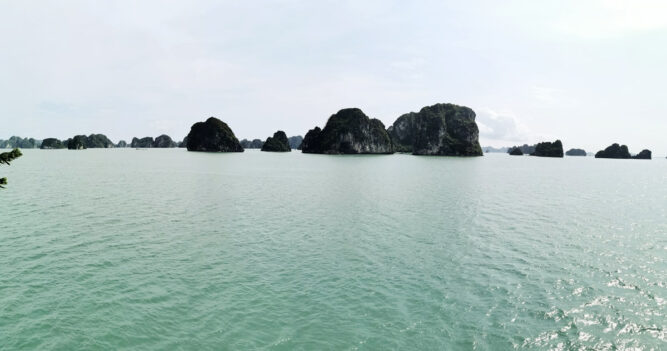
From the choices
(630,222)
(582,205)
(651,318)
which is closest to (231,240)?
(651,318)

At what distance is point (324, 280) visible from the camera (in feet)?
66.3

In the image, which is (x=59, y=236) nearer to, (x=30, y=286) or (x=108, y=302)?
(x=30, y=286)

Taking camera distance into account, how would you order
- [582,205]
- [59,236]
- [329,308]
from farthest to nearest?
[582,205] < [59,236] < [329,308]

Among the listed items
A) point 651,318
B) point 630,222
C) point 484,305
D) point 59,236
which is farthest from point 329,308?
point 630,222

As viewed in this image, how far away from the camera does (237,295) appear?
706 inches

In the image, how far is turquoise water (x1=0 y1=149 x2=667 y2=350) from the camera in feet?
47.5

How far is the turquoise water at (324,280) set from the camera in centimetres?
1447

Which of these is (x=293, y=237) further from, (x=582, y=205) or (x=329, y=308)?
(x=582, y=205)

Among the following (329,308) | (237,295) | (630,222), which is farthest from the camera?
(630,222)

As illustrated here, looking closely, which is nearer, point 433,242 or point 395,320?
point 395,320

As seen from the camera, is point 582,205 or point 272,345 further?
point 582,205

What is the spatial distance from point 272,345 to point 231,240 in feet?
51.7

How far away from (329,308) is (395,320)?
3158mm

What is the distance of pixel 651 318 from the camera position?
16.2 m
